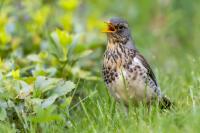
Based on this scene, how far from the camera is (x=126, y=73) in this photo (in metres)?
5.79

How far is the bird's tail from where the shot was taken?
18.3 ft

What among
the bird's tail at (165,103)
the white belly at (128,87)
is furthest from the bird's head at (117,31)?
the bird's tail at (165,103)

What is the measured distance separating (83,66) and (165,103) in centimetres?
183

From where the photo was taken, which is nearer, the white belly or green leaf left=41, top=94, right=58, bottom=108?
green leaf left=41, top=94, right=58, bottom=108

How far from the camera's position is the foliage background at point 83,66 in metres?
5.20

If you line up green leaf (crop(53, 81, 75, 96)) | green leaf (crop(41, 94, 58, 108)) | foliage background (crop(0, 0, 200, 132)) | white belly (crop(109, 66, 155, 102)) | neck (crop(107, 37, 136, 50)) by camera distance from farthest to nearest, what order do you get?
neck (crop(107, 37, 136, 50)) < white belly (crop(109, 66, 155, 102)) < green leaf (crop(53, 81, 75, 96)) < green leaf (crop(41, 94, 58, 108)) < foliage background (crop(0, 0, 200, 132))

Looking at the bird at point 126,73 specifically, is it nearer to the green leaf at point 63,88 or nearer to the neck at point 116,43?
the neck at point 116,43

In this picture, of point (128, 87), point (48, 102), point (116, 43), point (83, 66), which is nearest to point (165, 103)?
point (128, 87)

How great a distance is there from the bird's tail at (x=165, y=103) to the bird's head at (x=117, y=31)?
0.61 metres

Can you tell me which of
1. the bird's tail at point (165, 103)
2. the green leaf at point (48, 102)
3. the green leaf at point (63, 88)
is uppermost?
the green leaf at point (63, 88)

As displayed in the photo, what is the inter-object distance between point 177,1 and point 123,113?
196 inches

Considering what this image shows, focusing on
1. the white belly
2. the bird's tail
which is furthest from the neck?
the bird's tail

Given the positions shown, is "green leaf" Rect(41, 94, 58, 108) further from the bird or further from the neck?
the neck

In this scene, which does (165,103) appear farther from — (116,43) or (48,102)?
(48,102)
